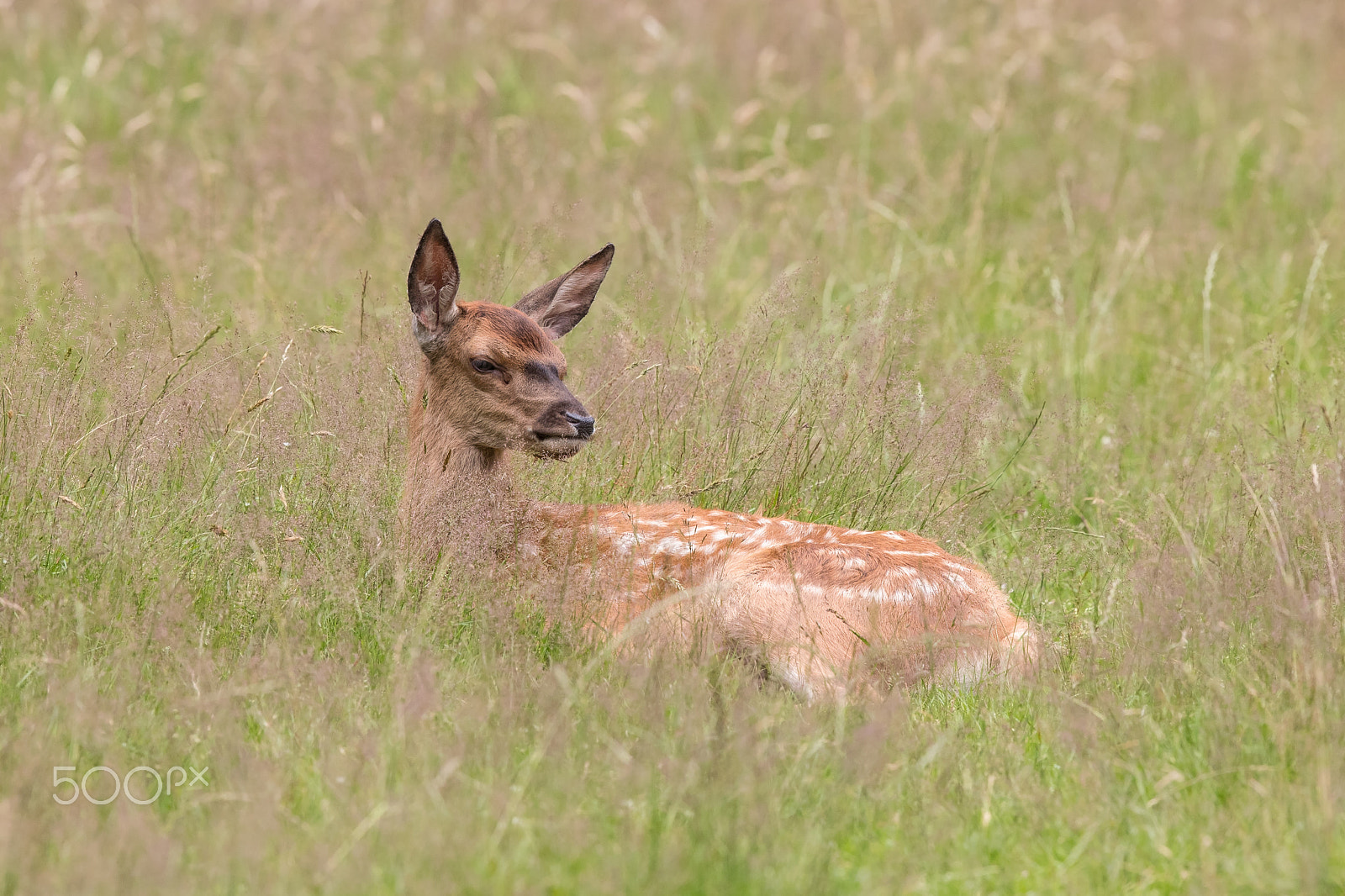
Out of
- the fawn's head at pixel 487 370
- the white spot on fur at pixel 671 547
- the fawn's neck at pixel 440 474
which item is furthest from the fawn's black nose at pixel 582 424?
the white spot on fur at pixel 671 547

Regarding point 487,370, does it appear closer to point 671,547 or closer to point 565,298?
point 565,298

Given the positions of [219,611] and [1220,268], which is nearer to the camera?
[219,611]

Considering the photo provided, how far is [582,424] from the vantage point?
17.1 ft

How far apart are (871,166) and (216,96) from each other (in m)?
3.96

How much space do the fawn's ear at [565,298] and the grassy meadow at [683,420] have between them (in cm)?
27

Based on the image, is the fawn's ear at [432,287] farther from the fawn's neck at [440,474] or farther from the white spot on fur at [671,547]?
the white spot on fur at [671,547]

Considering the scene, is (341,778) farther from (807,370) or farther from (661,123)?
(661,123)

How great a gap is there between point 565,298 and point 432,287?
574mm

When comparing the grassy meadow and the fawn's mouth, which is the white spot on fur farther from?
the grassy meadow

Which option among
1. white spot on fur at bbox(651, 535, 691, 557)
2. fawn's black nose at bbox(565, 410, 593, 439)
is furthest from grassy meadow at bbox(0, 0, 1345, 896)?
white spot on fur at bbox(651, 535, 691, 557)

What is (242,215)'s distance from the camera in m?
8.84

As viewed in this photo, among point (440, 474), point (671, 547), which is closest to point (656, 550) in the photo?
point (671, 547)

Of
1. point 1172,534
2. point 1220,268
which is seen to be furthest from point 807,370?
point 1220,268

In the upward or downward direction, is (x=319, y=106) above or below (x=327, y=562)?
above
